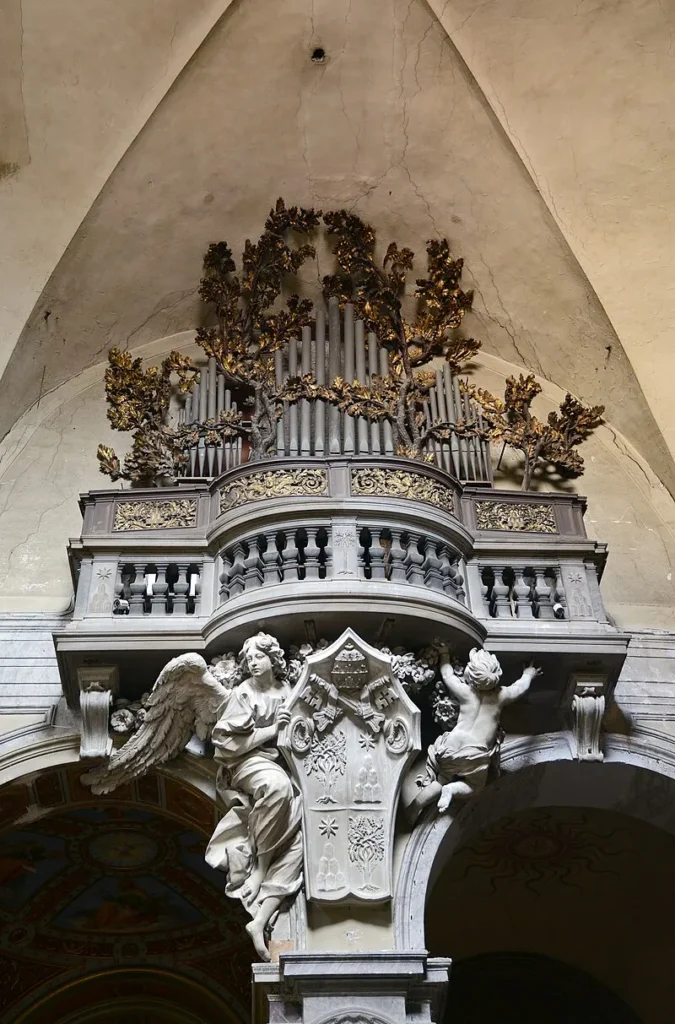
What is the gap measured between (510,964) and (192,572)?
432cm

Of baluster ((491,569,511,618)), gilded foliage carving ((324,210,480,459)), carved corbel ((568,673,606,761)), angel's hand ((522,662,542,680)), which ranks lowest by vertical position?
carved corbel ((568,673,606,761))

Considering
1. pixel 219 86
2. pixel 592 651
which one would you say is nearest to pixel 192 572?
pixel 592 651

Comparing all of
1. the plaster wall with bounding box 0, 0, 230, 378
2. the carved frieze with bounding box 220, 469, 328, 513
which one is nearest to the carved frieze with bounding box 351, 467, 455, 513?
the carved frieze with bounding box 220, 469, 328, 513

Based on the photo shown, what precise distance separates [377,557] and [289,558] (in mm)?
538

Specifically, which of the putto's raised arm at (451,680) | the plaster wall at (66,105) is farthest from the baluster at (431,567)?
the plaster wall at (66,105)

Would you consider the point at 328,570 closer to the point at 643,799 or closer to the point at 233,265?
the point at 643,799

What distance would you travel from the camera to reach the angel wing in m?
6.70

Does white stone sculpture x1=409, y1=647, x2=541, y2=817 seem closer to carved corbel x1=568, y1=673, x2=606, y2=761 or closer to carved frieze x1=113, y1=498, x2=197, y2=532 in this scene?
carved corbel x1=568, y1=673, x2=606, y2=761

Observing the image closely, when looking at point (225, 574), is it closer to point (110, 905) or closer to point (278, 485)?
point (278, 485)

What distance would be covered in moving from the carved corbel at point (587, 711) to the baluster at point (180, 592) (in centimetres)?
246

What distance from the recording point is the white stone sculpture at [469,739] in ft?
22.1

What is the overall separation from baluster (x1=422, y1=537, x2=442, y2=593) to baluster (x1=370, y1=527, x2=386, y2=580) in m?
0.28

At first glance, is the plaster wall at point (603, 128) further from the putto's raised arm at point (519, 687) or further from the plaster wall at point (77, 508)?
the putto's raised arm at point (519, 687)

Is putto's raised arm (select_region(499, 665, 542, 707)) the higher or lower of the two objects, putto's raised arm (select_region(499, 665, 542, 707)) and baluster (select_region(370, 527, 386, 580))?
the lower
